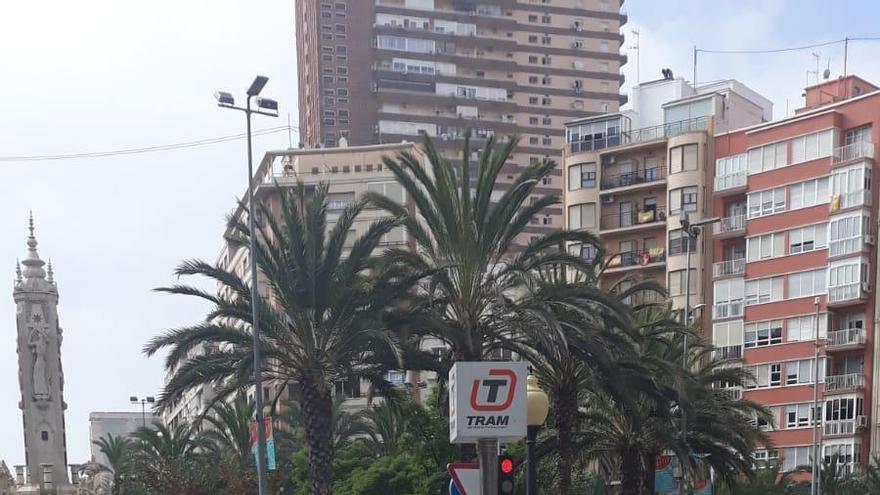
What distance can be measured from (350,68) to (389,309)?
270ft

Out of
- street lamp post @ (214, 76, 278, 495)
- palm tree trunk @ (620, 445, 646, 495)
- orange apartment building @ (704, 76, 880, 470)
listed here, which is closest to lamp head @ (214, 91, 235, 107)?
street lamp post @ (214, 76, 278, 495)

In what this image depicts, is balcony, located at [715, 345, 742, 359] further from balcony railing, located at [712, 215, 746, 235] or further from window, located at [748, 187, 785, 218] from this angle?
window, located at [748, 187, 785, 218]

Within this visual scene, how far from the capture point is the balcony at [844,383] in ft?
197

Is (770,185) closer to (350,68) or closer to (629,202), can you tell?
(629,202)

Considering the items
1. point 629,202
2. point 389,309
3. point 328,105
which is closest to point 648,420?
point 389,309

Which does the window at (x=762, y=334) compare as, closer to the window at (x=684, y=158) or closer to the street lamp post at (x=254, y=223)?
the window at (x=684, y=158)

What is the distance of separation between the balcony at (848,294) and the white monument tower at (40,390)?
39456 millimetres

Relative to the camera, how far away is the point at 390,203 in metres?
27.3

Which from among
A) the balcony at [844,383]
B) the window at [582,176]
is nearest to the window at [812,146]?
the balcony at [844,383]

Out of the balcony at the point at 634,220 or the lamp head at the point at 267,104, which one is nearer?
the lamp head at the point at 267,104

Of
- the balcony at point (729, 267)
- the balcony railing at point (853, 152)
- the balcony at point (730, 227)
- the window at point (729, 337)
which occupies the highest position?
the balcony railing at point (853, 152)

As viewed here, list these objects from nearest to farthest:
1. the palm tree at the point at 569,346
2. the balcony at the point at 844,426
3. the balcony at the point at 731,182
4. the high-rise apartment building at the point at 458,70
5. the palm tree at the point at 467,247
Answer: the palm tree at the point at 569,346, the palm tree at the point at 467,247, the balcony at the point at 844,426, the balcony at the point at 731,182, the high-rise apartment building at the point at 458,70

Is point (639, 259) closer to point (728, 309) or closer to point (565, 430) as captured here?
point (728, 309)

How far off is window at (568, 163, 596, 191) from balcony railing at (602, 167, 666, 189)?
76 cm
